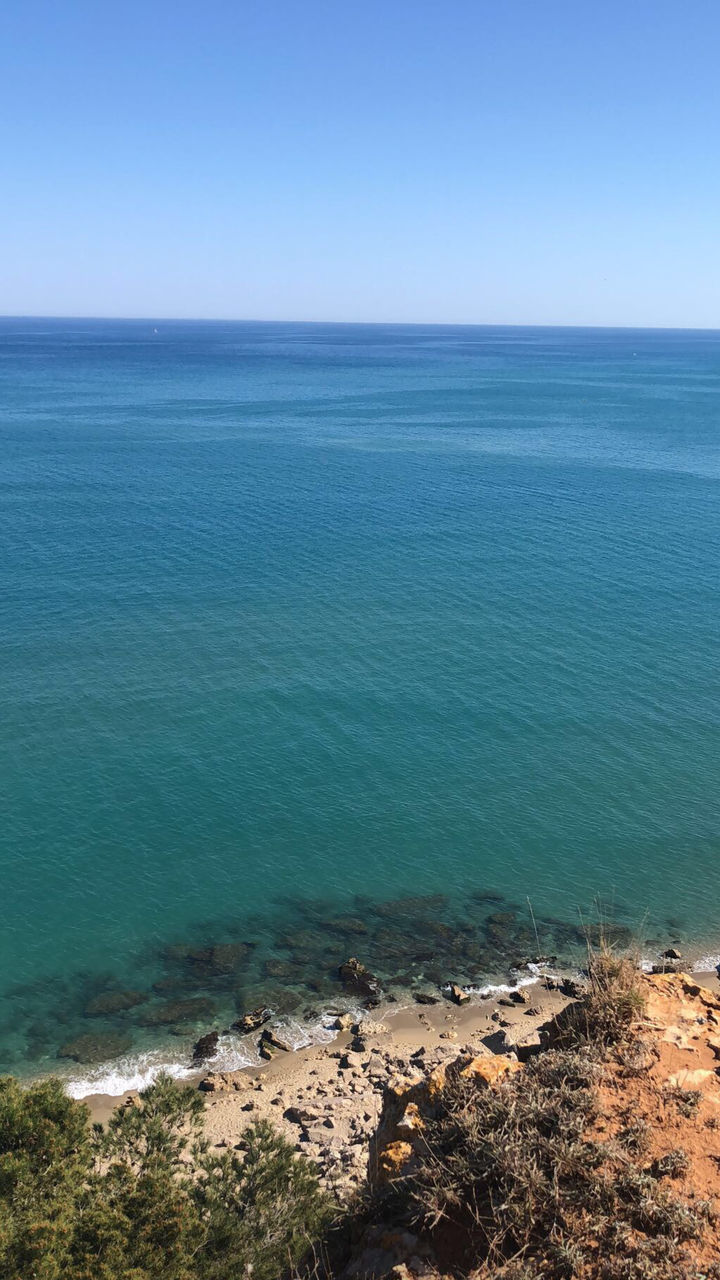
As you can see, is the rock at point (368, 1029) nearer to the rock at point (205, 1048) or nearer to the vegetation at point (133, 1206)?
the rock at point (205, 1048)

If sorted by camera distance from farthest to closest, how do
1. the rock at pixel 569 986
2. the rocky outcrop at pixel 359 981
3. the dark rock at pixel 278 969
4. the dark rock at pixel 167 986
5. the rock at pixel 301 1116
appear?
the dark rock at pixel 278 969 → the dark rock at pixel 167 986 → the rocky outcrop at pixel 359 981 → the rock at pixel 569 986 → the rock at pixel 301 1116

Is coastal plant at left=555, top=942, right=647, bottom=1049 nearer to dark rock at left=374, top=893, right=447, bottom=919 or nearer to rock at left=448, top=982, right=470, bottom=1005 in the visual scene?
rock at left=448, top=982, right=470, bottom=1005

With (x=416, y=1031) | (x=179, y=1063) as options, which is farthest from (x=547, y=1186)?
(x=179, y=1063)

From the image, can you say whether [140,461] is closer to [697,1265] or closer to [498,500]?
[498,500]

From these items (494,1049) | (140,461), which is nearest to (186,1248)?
(494,1049)

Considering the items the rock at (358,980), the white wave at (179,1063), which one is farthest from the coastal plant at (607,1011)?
the rock at (358,980)

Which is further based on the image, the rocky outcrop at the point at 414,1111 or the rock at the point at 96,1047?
the rock at the point at 96,1047

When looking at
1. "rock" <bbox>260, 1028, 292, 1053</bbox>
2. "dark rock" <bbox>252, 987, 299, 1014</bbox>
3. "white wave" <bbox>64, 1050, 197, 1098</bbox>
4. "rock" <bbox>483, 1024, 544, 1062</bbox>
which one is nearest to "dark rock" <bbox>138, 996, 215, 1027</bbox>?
"white wave" <bbox>64, 1050, 197, 1098</bbox>

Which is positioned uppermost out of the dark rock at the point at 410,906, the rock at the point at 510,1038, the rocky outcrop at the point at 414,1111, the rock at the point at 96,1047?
the rocky outcrop at the point at 414,1111
